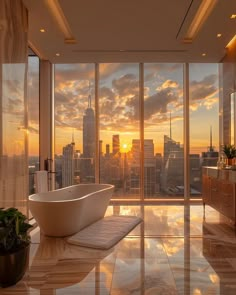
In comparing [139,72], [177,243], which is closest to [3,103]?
[177,243]

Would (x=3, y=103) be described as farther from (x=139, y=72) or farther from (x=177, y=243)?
(x=139, y=72)

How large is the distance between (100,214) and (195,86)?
3594mm

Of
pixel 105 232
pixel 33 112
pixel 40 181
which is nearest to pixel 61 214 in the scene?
pixel 105 232

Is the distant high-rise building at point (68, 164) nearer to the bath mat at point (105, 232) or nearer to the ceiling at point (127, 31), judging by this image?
the ceiling at point (127, 31)

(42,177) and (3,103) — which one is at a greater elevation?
(3,103)

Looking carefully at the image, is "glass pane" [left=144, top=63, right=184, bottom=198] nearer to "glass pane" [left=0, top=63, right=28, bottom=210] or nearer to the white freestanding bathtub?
the white freestanding bathtub

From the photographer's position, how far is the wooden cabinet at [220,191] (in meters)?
4.06

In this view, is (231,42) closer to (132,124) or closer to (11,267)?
(132,124)

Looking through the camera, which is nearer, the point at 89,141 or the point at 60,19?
the point at 60,19

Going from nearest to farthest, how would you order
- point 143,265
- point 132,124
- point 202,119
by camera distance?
point 143,265
point 202,119
point 132,124

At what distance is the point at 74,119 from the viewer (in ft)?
21.3

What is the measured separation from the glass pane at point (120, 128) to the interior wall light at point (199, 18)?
1.86 m

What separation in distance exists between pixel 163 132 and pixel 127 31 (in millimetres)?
2563

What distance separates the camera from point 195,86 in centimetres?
641
